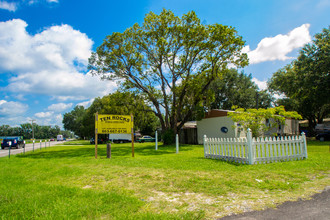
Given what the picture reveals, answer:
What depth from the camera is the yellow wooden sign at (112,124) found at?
11.8 m

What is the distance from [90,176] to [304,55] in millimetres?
28417

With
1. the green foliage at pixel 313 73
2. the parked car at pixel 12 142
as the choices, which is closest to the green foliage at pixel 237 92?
the green foliage at pixel 313 73

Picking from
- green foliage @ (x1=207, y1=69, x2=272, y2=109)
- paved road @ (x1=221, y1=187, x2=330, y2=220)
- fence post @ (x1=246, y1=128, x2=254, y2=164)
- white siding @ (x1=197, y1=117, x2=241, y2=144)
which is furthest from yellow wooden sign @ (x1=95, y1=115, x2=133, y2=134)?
green foliage @ (x1=207, y1=69, x2=272, y2=109)

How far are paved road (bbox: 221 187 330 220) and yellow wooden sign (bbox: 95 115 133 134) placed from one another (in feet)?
31.7

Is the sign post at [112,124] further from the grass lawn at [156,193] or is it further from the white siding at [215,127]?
the white siding at [215,127]

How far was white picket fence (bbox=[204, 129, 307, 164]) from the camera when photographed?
7.85m

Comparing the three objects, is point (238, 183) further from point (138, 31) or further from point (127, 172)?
point (138, 31)

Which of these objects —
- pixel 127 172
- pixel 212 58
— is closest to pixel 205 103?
pixel 212 58

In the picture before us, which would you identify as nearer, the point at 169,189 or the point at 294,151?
the point at 169,189

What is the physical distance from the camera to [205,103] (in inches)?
1110

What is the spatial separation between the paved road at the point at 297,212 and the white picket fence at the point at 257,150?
390cm

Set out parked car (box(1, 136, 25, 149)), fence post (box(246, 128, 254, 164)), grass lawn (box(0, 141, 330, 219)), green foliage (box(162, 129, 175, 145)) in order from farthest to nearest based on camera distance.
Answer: parked car (box(1, 136, 25, 149)) < green foliage (box(162, 129, 175, 145)) < fence post (box(246, 128, 254, 164)) < grass lawn (box(0, 141, 330, 219))

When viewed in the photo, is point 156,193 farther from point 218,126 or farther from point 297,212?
point 218,126

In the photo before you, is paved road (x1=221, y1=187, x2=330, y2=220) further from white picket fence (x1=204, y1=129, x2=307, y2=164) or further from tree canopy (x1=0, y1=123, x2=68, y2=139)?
tree canopy (x1=0, y1=123, x2=68, y2=139)
